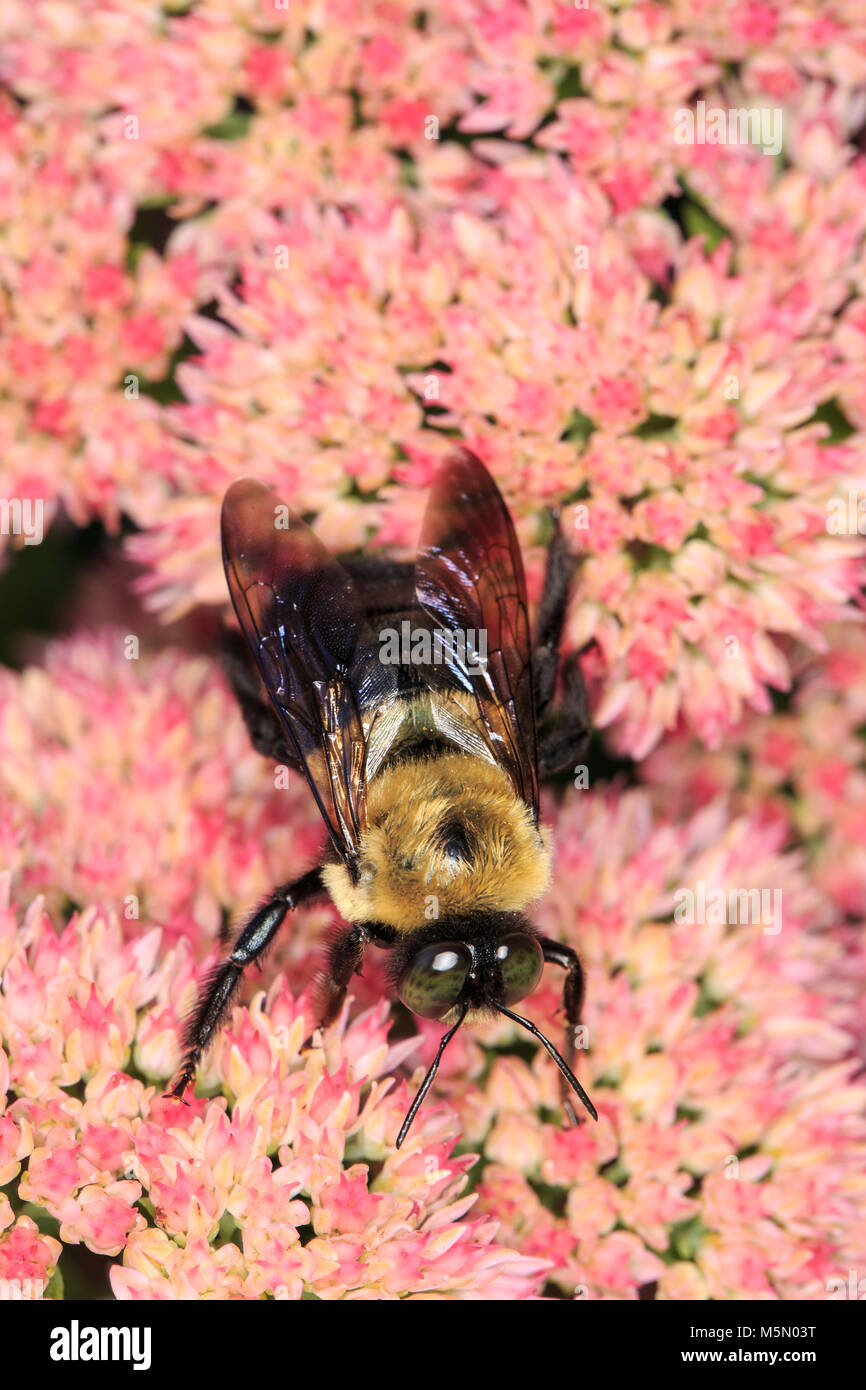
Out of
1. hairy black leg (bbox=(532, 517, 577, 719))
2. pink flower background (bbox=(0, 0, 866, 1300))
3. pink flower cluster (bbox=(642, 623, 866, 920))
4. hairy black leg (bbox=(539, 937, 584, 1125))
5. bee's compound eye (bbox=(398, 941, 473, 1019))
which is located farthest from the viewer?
pink flower cluster (bbox=(642, 623, 866, 920))

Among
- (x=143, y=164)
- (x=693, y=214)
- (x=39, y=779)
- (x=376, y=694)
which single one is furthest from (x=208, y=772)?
(x=693, y=214)

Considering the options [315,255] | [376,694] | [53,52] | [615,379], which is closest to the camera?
[376,694]

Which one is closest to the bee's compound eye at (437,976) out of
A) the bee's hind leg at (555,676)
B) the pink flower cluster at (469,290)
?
the bee's hind leg at (555,676)

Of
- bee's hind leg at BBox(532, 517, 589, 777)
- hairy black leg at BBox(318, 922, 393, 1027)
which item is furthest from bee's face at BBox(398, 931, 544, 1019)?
bee's hind leg at BBox(532, 517, 589, 777)

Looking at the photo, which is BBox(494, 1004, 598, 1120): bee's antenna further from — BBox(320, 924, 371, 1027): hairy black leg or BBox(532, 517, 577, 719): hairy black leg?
BBox(532, 517, 577, 719): hairy black leg

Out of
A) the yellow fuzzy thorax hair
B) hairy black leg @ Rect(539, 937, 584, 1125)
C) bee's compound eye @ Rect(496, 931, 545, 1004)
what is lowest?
hairy black leg @ Rect(539, 937, 584, 1125)

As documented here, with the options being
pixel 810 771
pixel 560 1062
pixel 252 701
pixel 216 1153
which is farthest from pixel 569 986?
pixel 810 771
